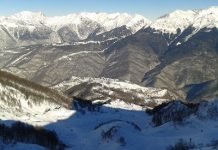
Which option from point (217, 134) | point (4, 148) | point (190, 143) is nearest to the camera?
point (4, 148)

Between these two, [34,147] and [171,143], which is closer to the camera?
[34,147]

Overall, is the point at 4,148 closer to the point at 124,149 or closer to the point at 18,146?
the point at 18,146

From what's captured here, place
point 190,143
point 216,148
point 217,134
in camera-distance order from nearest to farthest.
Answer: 1. point 216,148
2. point 190,143
3. point 217,134

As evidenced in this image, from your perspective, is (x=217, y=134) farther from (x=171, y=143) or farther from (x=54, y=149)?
(x=54, y=149)

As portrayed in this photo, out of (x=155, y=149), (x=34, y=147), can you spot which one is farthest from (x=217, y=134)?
(x=34, y=147)

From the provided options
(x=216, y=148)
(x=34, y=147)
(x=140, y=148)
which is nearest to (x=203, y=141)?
(x=140, y=148)

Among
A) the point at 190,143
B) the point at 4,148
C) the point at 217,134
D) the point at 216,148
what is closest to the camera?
the point at 216,148

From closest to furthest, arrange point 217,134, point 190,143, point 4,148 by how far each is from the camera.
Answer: point 4,148
point 190,143
point 217,134

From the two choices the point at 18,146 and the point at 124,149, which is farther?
the point at 124,149

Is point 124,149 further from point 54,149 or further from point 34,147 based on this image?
point 34,147
